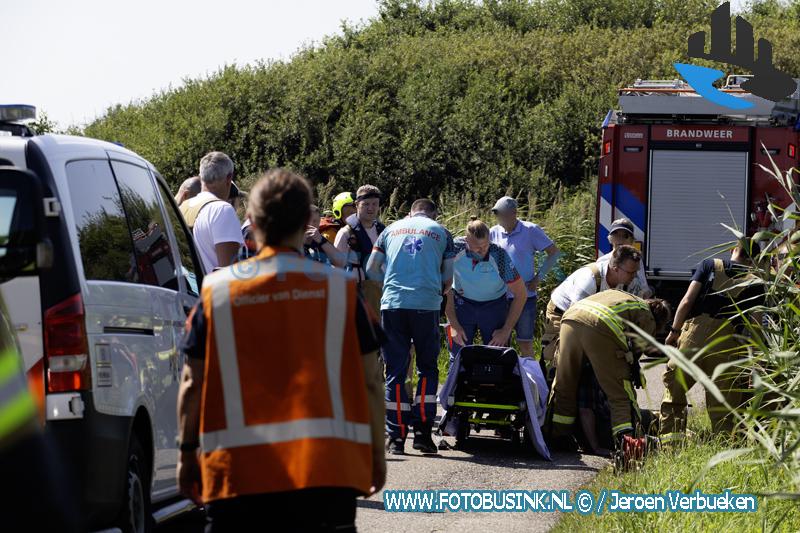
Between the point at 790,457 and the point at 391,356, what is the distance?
17.2 feet

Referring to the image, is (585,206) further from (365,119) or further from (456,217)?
(365,119)

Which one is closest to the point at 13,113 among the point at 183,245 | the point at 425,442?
the point at 183,245

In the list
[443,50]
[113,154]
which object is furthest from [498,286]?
[443,50]

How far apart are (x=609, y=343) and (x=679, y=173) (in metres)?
7.15

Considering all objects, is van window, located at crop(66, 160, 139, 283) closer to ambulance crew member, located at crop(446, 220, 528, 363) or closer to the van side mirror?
the van side mirror

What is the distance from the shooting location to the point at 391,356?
9.91 meters

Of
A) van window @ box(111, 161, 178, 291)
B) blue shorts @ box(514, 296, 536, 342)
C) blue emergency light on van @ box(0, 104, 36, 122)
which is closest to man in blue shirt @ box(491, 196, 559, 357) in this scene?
blue shorts @ box(514, 296, 536, 342)

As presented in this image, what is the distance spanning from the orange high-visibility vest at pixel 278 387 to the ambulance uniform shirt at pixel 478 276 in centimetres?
717

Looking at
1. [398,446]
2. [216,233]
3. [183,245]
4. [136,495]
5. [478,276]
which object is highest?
[183,245]

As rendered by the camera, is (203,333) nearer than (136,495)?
Yes

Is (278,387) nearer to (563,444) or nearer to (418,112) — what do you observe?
(563,444)

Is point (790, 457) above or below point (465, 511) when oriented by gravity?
above

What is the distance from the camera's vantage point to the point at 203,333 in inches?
154

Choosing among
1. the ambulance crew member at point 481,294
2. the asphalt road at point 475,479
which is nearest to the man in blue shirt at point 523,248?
the ambulance crew member at point 481,294
